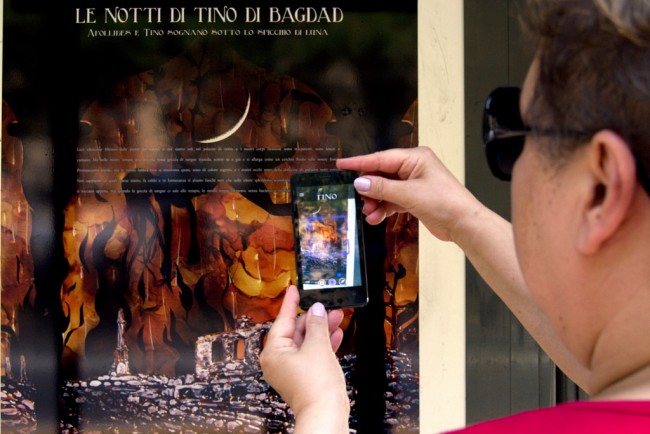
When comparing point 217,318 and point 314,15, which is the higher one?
point 314,15

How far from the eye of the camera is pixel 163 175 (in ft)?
7.15

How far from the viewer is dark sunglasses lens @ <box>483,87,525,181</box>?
95 centimetres

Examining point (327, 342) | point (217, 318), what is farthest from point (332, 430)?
point (217, 318)

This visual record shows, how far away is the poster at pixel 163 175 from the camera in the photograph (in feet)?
7.14

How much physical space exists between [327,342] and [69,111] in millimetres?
1326

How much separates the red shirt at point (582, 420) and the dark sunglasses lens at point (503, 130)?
1.24 ft

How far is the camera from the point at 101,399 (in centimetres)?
219

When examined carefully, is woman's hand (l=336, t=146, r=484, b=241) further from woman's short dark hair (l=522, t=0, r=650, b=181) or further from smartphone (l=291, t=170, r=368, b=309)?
woman's short dark hair (l=522, t=0, r=650, b=181)

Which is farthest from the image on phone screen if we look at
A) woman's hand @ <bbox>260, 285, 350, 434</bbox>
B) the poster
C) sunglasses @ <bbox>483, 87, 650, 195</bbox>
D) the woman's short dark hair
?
the woman's short dark hair

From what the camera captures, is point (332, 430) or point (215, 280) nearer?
point (332, 430)

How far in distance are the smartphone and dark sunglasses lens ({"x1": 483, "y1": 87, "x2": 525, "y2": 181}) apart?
2.27 ft

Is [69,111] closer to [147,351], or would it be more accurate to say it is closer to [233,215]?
[233,215]

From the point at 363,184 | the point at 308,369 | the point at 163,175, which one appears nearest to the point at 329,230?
the point at 363,184

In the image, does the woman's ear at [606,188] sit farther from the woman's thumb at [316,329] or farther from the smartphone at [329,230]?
the smartphone at [329,230]
